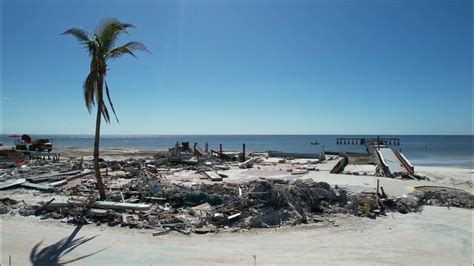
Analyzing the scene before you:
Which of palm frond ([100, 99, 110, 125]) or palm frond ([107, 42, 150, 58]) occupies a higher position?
palm frond ([107, 42, 150, 58])

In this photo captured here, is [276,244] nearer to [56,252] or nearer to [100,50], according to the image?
[56,252]

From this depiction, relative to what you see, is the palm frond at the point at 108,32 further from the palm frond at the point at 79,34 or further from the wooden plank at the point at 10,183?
the wooden plank at the point at 10,183

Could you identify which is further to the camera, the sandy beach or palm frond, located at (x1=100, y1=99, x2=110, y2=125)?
palm frond, located at (x1=100, y1=99, x2=110, y2=125)

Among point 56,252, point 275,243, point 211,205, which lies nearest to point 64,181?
point 211,205

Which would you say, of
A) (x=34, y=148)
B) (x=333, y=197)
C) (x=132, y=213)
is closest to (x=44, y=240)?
(x=132, y=213)

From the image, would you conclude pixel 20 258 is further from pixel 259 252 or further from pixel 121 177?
→ pixel 121 177

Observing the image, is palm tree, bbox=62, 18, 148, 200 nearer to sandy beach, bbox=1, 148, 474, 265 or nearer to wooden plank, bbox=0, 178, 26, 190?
sandy beach, bbox=1, 148, 474, 265

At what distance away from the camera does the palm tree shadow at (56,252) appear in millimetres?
7801

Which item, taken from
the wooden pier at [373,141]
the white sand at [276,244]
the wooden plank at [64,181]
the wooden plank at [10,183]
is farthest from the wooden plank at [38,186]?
the wooden pier at [373,141]

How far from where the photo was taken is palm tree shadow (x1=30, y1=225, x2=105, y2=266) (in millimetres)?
7801

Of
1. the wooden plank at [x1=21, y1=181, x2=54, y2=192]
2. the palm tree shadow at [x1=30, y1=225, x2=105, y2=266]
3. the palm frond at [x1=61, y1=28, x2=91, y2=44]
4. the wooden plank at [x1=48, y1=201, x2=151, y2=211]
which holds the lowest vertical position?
the palm tree shadow at [x1=30, y1=225, x2=105, y2=266]

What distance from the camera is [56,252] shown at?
27.4 feet

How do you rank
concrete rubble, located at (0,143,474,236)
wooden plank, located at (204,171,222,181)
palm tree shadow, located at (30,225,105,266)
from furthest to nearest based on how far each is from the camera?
wooden plank, located at (204,171,222,181), concrete rubble, located at (0,143,474,236), palm tree shadow, located at (30,225,105,266)

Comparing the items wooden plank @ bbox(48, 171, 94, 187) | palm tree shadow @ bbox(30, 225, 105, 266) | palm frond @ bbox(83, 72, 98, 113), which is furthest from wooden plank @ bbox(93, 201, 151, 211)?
wooden plank @ bbox(48, 171, 94, 187)
